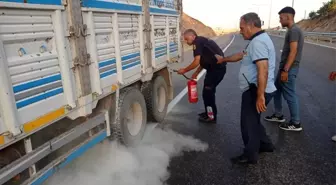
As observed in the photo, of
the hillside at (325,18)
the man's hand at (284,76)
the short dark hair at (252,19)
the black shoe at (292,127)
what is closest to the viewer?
the short dark hair at (252,19)

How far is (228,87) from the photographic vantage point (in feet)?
28.4

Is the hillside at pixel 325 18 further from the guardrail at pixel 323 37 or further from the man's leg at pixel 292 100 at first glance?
the man's leg at pixel 292 100

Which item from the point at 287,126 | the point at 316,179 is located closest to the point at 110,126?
the point at 316,179

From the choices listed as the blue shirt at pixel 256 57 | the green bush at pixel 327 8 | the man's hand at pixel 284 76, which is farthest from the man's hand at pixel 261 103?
the green bush at pixel 327 8

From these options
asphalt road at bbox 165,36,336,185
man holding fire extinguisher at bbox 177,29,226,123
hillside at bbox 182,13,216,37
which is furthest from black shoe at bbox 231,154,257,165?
hillside at bbox 182,13,216,37

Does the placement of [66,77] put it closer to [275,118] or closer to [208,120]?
[208,120]

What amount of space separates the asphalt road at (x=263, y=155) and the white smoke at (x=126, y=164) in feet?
0.66

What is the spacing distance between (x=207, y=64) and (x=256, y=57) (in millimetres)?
1952

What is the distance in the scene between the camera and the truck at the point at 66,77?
6.91 feet

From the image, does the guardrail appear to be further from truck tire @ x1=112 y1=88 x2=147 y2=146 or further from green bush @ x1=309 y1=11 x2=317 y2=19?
green bush @ x1=309 y1=11 x2=317 y2=19

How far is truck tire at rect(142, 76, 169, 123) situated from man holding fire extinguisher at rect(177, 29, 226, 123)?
1.50 ft

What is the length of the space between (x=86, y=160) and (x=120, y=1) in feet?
6.69

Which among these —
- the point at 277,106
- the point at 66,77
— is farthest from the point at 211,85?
the point at 66,77

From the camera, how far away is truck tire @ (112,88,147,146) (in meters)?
3.77
